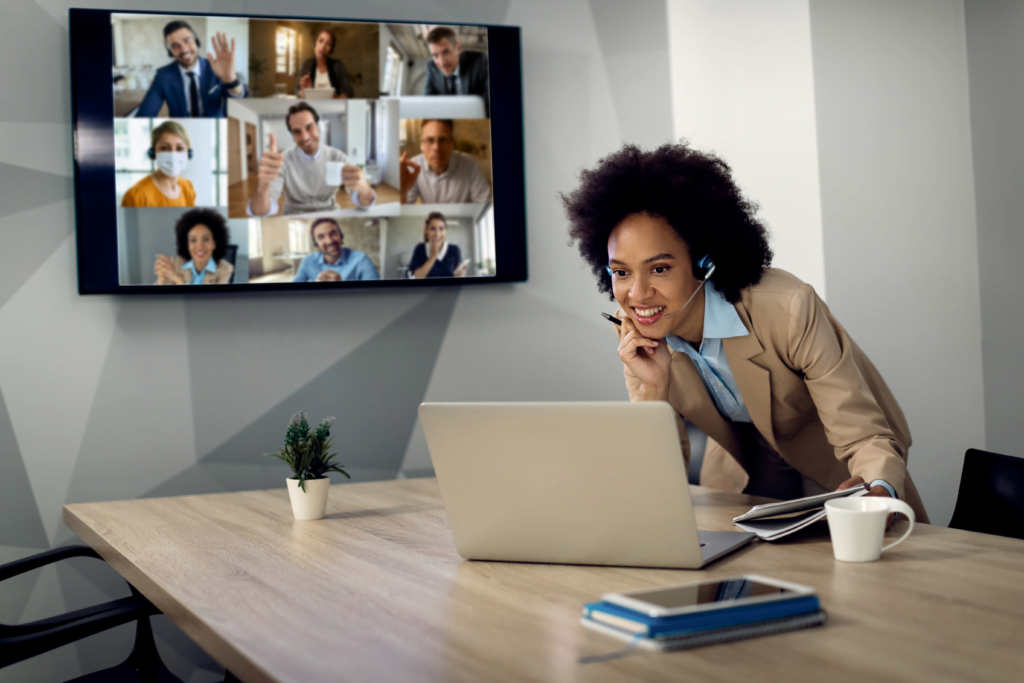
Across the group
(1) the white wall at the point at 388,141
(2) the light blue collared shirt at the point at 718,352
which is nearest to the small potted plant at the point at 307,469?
(2) the light blue collared shirt at the point at 718,352

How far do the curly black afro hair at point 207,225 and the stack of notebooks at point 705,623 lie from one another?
1.97 m

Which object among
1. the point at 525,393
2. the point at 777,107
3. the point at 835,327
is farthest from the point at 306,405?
the point at 777,107

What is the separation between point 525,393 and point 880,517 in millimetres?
1768

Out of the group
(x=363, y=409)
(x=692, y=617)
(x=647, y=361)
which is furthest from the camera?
(x=363, y=409)

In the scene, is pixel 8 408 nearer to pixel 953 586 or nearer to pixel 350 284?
pixel 350 284

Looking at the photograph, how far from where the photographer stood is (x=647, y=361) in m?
2.06

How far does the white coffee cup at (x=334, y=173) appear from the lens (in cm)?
270

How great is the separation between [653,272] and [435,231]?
1.00 meters

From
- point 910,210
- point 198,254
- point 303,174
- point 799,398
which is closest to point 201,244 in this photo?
point 198,254

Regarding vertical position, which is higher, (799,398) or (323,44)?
(323,44)

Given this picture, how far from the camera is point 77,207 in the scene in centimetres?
248

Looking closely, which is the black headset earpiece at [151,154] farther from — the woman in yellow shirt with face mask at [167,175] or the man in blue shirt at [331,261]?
the man in blue shirt at [331,261]

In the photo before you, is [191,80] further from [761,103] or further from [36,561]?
[761,103]

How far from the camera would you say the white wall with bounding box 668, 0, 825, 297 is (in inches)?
118
